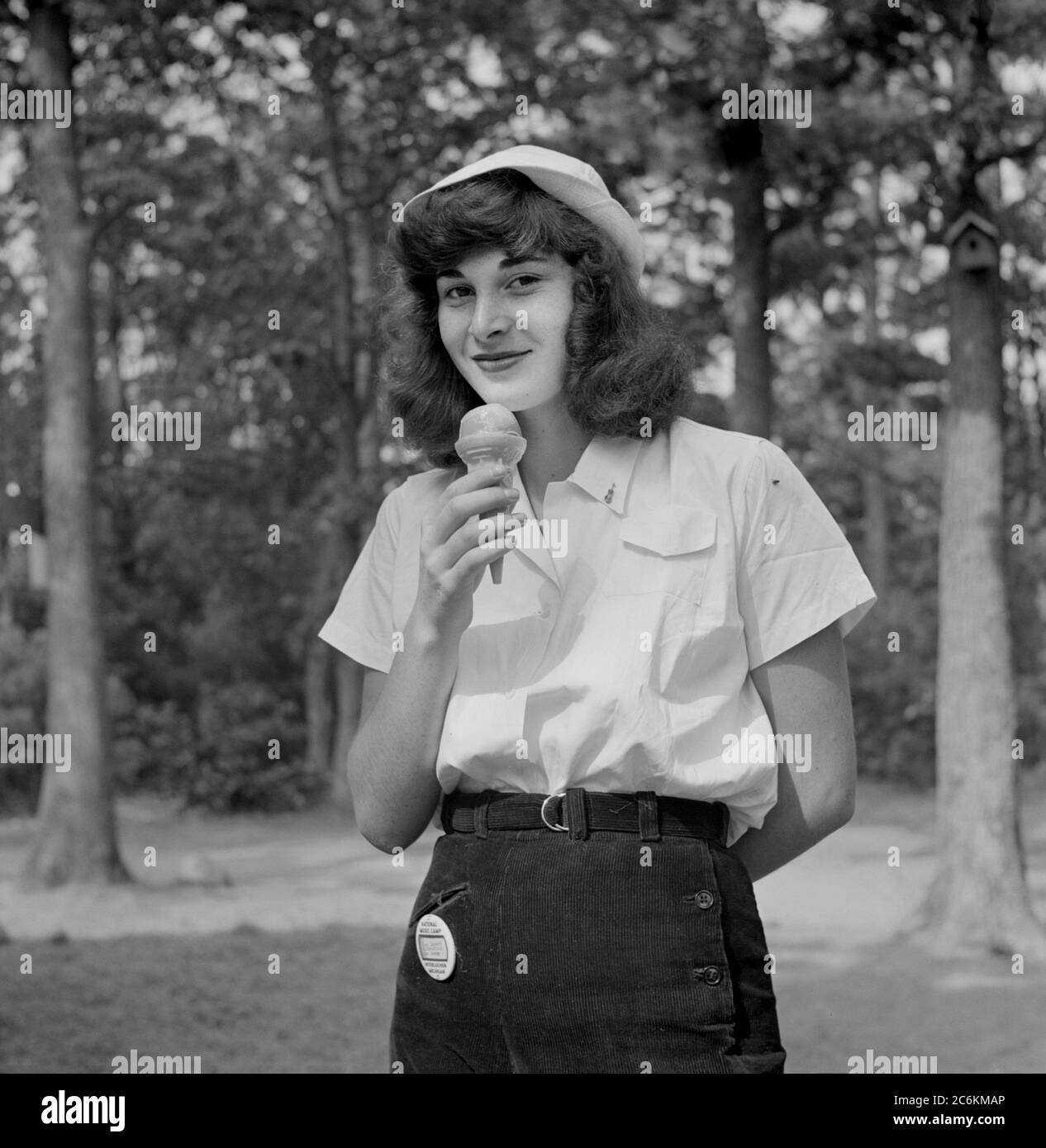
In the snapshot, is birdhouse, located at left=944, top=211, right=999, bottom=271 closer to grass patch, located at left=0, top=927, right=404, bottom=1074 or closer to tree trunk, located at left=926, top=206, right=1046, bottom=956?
tree trunk, located at left=926, top=206, right=1046, bottom=956

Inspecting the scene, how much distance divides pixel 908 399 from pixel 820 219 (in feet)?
28.0

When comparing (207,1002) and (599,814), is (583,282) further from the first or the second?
(207,1002)

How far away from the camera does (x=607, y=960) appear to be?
194cm

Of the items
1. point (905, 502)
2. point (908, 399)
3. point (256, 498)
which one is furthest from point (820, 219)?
point (905, 502)

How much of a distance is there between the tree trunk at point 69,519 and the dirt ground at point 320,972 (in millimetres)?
472

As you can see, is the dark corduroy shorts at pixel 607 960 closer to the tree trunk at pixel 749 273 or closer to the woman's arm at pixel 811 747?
the woman's arm at pixel 811 747

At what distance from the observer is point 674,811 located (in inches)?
78.1

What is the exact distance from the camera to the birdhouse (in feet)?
30.1

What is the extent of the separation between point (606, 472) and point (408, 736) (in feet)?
1.45

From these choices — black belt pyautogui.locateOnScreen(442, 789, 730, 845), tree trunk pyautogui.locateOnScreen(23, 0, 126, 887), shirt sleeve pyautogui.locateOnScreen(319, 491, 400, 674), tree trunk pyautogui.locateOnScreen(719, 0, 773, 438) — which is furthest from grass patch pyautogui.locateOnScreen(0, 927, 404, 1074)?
black belt pyautogui.locateOnScreen(442, 789, 730, 845)

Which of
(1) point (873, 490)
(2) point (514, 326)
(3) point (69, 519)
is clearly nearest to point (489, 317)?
(2) point (514, 326)

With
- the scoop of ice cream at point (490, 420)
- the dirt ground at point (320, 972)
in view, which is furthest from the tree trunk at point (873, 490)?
the scoop of ice cream at point (490, 420)

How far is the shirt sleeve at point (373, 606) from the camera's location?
2.29m
